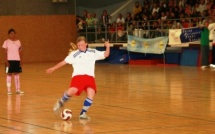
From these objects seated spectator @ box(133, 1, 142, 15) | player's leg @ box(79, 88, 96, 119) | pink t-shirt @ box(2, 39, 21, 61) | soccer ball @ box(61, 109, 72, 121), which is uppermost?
seated spectator @ box(133, 1, 142, 15)

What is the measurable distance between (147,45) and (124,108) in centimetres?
1956

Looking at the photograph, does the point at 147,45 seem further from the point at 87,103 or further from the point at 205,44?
the point at 87,103

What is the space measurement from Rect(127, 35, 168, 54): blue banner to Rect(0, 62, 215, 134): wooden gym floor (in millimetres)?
10512

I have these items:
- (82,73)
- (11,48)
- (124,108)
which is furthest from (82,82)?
(11,48)

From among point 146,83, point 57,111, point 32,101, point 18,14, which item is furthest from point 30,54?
point 57,111

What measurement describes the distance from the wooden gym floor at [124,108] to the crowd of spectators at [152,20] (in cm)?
1025

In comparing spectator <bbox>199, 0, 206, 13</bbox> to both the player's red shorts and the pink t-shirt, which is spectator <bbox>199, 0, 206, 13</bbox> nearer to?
the pink t-shirt

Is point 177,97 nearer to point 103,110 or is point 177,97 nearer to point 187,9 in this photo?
point 103,110

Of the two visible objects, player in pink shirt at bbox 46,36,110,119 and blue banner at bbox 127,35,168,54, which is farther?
blue banner at bbox 127,35,168,54

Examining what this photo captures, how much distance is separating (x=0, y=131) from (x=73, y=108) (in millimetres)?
3571

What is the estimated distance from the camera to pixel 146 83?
20.4 meters

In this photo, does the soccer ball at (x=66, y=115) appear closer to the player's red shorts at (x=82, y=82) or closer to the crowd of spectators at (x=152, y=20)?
the player's red shorts at (x=82, y=82)

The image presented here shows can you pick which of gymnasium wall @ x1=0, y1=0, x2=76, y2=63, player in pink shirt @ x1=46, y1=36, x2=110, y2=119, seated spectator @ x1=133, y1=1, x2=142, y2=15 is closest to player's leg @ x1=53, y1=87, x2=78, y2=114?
player in pink shirt @ x1=46, y1=36, x2=110, y2=119

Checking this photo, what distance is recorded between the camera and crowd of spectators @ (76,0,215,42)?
31.4 metres
